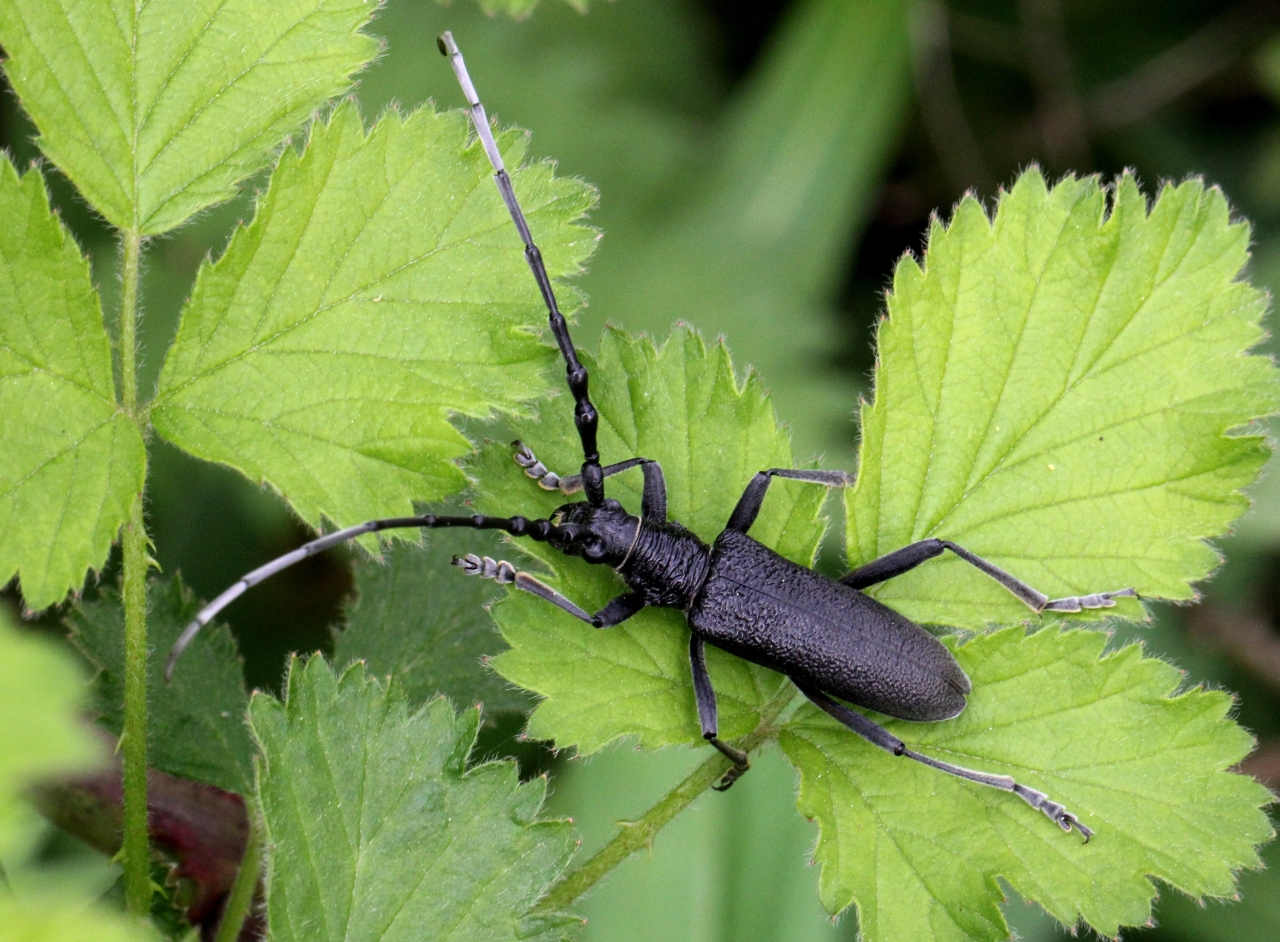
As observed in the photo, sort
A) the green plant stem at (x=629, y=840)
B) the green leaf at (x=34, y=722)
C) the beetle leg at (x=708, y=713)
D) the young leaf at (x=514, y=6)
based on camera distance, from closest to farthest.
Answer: the green leaf at (x=34, y=722) → the green plant stem at (x=629, y=840) → the beetle leg at (x=708, y=713) → the young leaf at (x=514, y=6)

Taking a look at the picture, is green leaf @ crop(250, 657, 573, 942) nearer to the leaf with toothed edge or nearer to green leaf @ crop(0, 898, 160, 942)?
the leaf with toothed edge

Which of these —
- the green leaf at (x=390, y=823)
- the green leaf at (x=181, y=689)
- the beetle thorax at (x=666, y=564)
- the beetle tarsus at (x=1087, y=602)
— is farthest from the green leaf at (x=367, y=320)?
the beetle tarsus at (x=1087, y=602)

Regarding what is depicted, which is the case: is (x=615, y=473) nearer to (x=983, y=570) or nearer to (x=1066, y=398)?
(x=983, y=570)

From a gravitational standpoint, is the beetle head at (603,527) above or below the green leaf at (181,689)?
above

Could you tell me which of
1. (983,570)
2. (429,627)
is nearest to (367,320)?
(429,627)

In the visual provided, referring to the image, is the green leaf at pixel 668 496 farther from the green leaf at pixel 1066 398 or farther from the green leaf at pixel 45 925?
the green leaf at pixel 45 925

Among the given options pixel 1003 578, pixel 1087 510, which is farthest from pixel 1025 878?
pixel 1087 510

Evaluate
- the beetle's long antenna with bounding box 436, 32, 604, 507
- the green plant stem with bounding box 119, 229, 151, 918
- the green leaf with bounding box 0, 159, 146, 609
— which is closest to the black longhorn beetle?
the beetle's long antenna with bounding box 436, 32, 604, 507

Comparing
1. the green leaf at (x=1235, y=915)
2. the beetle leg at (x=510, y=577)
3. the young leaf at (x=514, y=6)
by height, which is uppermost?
the young leaf at (x=514, y=6)
